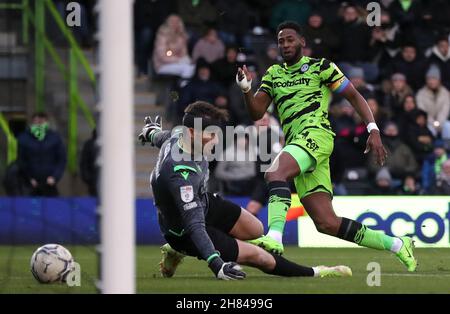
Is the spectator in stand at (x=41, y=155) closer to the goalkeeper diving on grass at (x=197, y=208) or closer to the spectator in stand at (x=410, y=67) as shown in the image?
the goalkeeper diving on grass at (x=197, y=208)

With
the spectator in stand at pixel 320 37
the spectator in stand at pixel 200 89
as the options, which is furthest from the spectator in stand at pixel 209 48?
the spectator in stand at pixel 320 37

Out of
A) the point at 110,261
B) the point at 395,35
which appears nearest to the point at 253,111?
the point at 110,261

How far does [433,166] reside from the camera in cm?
1700

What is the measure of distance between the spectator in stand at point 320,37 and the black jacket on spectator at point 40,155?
17.0 feet

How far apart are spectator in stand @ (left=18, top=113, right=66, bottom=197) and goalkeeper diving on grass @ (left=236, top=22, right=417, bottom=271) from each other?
3.59 m

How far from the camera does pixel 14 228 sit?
1398cm

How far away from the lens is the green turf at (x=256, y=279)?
867 centimetres

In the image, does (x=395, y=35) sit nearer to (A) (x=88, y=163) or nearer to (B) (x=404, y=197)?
(B) (x=404, y=197)

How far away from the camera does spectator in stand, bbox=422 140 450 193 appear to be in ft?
55.2

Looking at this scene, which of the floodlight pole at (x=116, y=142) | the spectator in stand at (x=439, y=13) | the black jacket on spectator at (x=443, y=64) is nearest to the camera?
the floodlight pole at (x=116, y=142)

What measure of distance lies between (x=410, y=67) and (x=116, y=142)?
1182 cm

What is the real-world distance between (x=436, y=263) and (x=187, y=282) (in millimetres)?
3502

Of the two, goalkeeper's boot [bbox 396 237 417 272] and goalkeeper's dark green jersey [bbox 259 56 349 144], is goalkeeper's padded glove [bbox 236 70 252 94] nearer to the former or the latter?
goalkeeper's dark green jersey [bbox 259 56 349 144]
